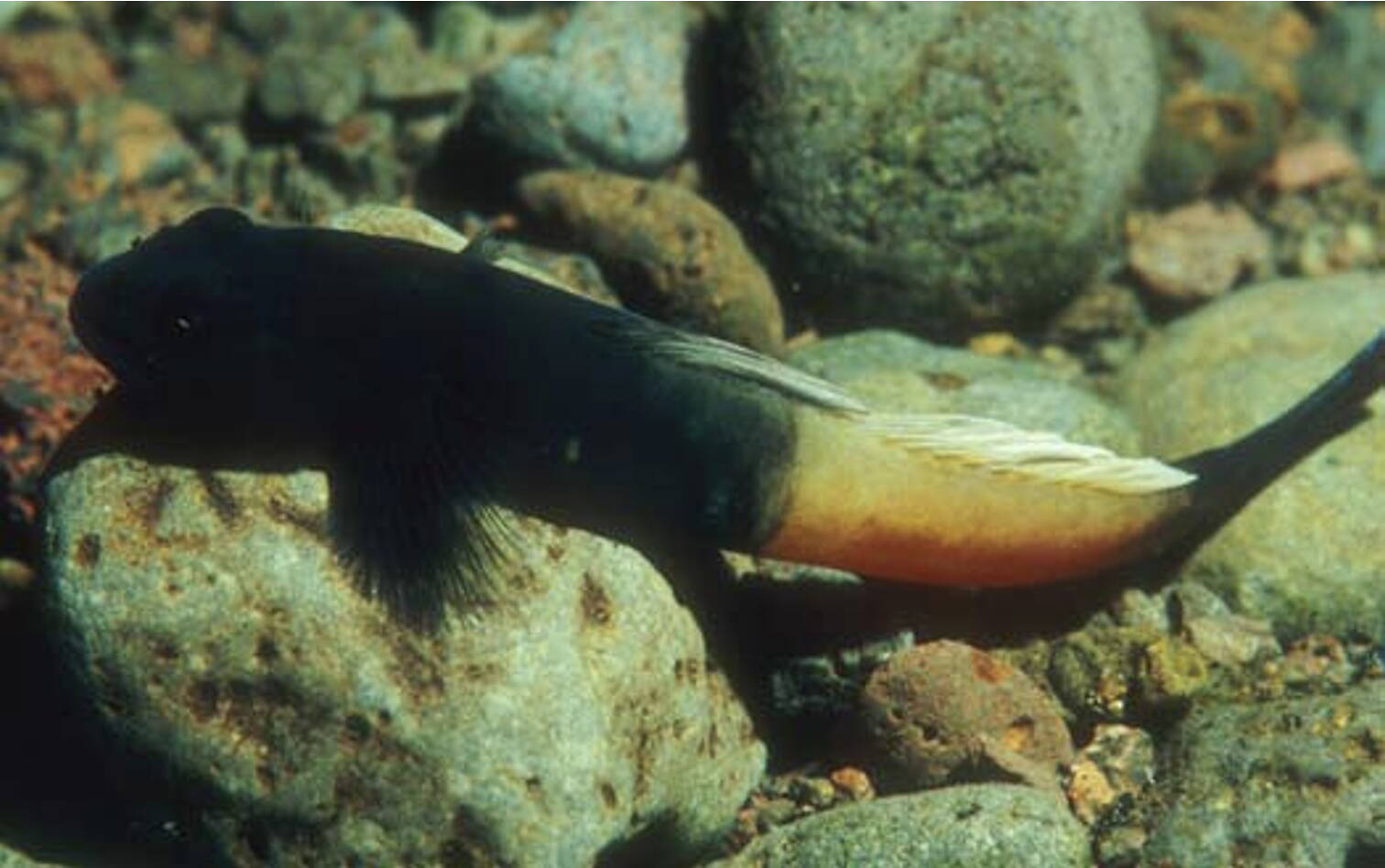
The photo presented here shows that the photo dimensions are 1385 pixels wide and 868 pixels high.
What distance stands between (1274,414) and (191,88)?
6.38m

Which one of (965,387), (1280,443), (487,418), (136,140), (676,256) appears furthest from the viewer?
(136,140)

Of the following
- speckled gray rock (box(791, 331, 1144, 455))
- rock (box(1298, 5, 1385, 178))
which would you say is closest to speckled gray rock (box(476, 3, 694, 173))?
speckled gray rock (box(791, 331, 1144, 455))

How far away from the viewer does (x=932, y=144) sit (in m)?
6.31

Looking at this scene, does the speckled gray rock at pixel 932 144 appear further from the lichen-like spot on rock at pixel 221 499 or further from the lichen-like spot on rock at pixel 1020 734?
the lichen-like spot on rock at pixel 221 499

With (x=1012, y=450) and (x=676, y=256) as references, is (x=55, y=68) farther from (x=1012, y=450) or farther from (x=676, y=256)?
(x=1012, y=450)

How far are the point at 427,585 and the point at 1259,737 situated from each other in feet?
9.30

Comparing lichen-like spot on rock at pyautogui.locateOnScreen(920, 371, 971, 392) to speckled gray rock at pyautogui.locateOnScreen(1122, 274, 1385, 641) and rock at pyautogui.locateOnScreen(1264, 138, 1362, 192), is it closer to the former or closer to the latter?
speckled gray rock at pyautogui.locateOnScreen(1122, 274, 1385, 641)

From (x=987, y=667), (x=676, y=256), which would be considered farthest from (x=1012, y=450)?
(x=676, y=256)

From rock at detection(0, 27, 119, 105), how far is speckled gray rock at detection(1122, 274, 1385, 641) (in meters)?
6.44

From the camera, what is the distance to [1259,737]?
458cm

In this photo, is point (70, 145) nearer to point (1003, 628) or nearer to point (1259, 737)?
point (1003, 628)

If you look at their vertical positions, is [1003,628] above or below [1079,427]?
below

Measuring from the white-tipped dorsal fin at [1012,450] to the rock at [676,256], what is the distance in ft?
5.08

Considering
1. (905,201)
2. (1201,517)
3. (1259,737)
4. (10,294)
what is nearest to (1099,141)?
(905,201)
